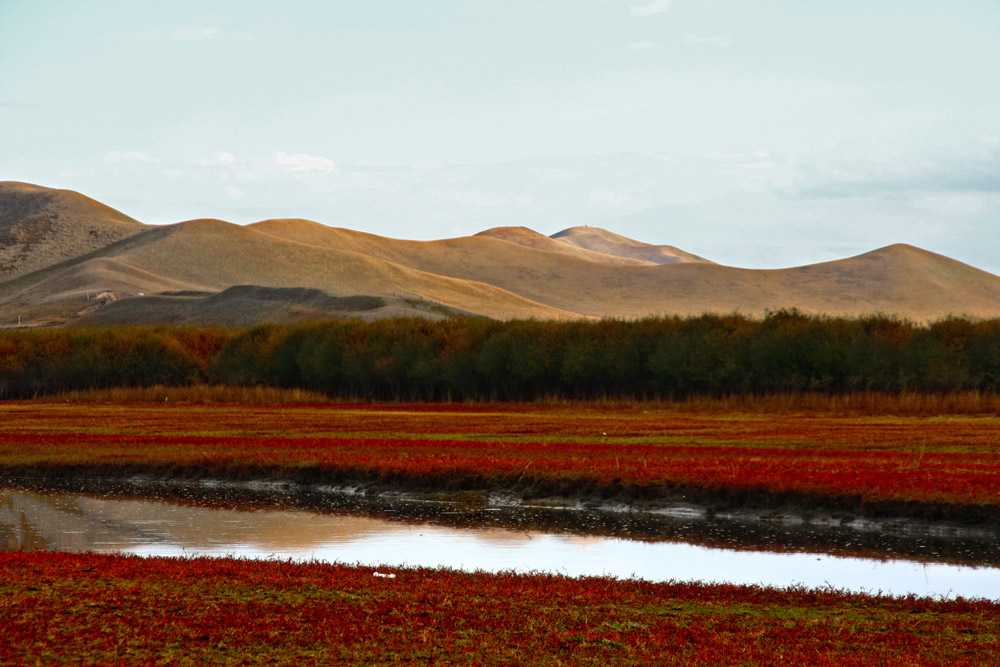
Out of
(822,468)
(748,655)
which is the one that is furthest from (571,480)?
(748,655)

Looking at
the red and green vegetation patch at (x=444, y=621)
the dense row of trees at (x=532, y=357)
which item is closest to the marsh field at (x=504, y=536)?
the red and green vegetation patch at (x=444, y=621)

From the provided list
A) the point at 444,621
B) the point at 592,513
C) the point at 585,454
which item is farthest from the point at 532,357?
the point at 444,621

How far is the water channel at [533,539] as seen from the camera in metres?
19.3

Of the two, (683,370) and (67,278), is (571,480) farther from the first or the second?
(67,278)

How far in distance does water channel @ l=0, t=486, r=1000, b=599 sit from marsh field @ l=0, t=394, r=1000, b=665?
12cm

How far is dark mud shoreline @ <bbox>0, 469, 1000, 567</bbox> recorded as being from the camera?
22.0 meters

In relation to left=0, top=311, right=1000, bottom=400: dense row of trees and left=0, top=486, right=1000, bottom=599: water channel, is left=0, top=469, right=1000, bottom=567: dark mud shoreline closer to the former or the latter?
left=0, top=486, right=1000, bottom=599: water channel

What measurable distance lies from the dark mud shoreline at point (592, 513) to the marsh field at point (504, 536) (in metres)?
0.10

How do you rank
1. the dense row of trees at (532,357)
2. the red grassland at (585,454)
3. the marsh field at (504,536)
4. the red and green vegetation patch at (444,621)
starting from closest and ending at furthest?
the red and green vegetation patch at (444,621) < the marsh field at (504,536) < the red grassland at (585,454) < the dense row of trees at (532,357)

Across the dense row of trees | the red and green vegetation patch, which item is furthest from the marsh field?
the dense row of trees

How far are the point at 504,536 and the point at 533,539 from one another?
0.74 m

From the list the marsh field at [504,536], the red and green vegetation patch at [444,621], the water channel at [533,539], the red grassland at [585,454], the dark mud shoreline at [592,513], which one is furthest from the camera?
the red grassland at [585,454]

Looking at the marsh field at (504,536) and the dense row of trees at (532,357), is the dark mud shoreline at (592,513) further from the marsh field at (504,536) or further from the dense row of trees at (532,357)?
the dense row of trees at (532,357)

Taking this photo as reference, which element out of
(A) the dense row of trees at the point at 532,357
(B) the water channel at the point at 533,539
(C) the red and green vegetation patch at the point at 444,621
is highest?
(A) the dense row of trees at the point at 532,357
